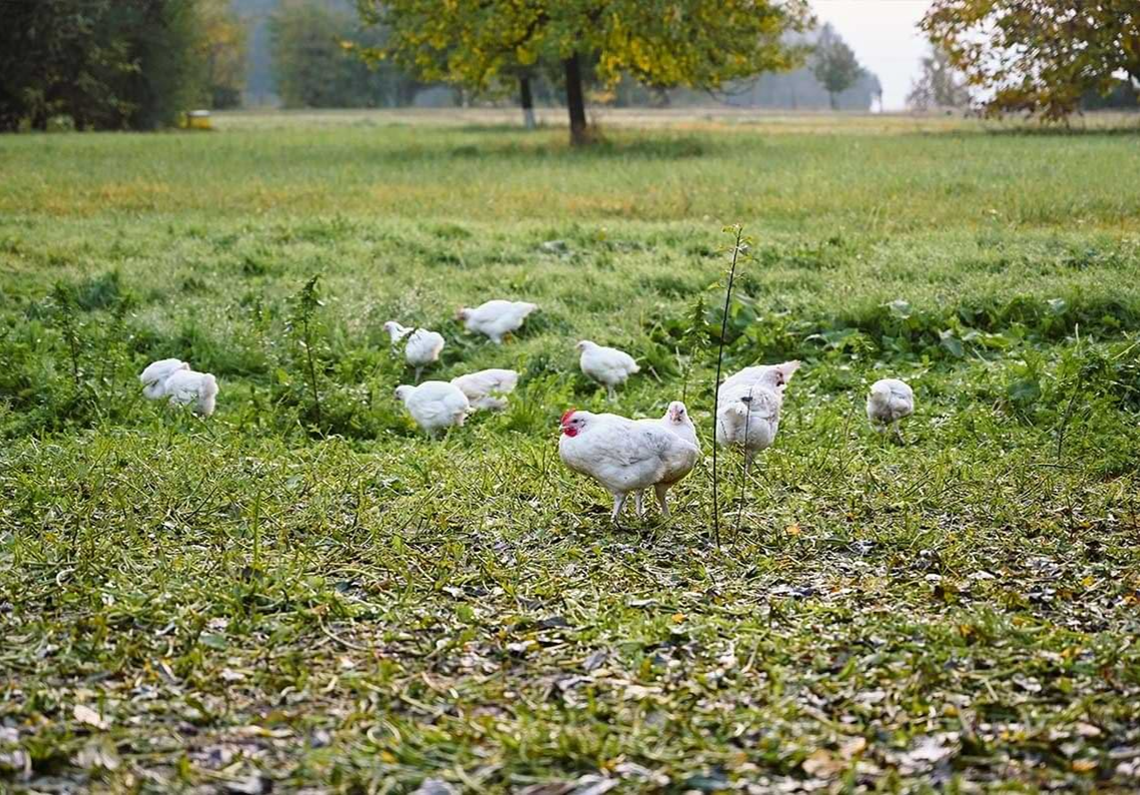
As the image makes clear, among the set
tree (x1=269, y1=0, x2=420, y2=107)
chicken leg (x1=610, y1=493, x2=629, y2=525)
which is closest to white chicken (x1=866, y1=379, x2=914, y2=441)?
chicken leg (x1=610, y1=493, x2=629, y2=525)

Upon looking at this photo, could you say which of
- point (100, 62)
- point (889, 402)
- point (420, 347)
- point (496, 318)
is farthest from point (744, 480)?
point (100, 62)

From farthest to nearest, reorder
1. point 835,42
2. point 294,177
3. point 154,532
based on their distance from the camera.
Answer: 1. point 835,42
2. point 294,177
3. point 154,532

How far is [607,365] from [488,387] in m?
1.06

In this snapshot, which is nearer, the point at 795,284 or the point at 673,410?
the point at 673,410

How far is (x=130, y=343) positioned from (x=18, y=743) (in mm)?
7683

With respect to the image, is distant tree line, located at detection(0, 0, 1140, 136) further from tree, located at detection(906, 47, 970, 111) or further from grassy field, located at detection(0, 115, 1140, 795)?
tree, located at detection(906, 47, 970, 111)

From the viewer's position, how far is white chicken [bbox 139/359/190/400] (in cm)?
1013

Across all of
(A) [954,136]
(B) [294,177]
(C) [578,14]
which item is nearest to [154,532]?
(B) [294,177]

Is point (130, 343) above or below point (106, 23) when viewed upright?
below

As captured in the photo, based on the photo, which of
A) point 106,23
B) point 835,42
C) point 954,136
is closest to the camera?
point 954,136

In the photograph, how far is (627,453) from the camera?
672cm

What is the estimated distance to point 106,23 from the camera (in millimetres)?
50812

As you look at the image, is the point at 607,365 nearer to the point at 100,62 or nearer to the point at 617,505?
the point at 617,505

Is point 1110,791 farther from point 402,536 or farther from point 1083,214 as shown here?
point 1083,214
